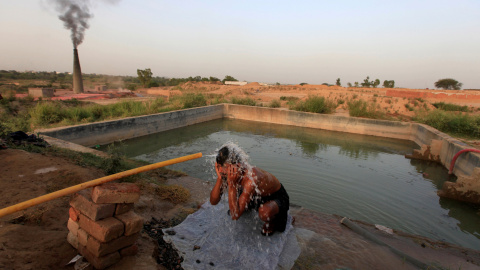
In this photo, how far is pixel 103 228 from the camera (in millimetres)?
2344

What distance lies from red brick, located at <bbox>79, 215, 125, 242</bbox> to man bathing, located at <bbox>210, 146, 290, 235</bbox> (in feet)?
4.09

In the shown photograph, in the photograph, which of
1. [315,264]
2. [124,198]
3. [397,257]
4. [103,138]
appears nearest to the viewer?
[124,198]

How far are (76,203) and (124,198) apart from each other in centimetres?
50

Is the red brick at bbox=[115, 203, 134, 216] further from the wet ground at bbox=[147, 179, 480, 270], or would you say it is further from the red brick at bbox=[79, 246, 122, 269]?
the wet ground at bbox=[147, 179, 480, 270]

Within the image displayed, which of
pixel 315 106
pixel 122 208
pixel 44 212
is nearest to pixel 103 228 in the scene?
pixel 122 208

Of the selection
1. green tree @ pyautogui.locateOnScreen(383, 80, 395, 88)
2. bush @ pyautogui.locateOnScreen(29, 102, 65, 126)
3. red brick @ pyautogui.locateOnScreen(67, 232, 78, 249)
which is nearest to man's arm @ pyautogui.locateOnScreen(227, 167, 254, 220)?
red brick @ pyautogui.locateOnScreen(67, 232, 78, 249)

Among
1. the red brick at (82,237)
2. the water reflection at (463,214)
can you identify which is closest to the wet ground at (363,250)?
the red brick at (82,237)

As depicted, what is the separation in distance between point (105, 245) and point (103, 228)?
177 millimetres

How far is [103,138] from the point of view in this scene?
923cm

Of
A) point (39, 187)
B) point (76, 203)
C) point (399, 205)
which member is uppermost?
point (76, 203)

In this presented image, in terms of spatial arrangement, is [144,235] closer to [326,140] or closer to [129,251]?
[129,251]

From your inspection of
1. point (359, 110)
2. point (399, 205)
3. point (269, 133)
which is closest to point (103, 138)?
point (269, 133)

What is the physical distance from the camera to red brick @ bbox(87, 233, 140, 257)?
2366 mm

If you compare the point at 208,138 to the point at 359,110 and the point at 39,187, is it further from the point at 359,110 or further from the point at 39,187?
the point at 359,110
